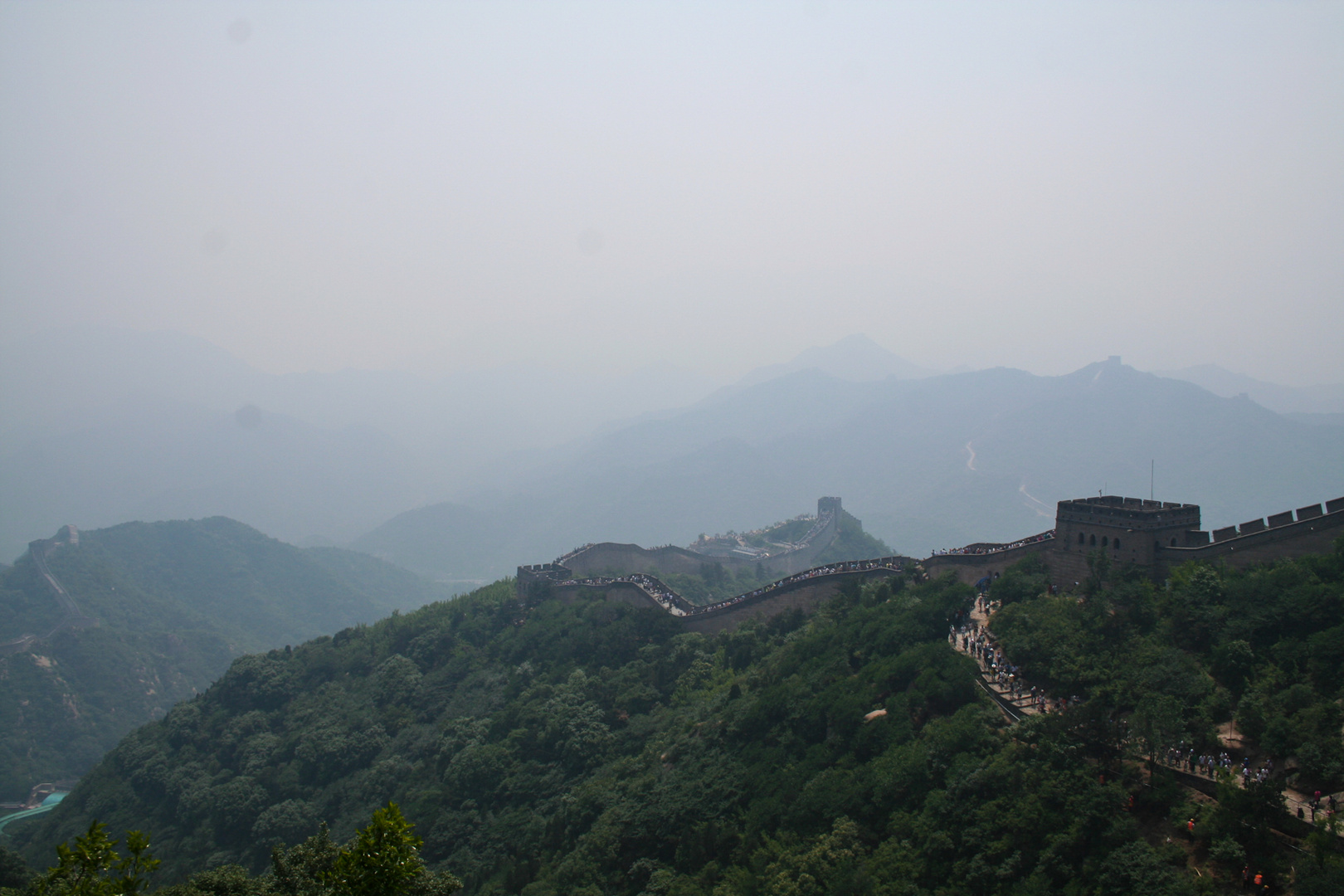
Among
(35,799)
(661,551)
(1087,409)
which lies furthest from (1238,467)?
(35,799)

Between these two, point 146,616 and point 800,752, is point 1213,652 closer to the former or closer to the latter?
point 800,752

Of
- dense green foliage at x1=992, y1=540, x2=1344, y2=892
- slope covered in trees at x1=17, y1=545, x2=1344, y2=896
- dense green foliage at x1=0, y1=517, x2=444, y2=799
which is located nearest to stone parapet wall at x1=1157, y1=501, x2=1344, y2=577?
dense green foliage at x1=992, y1=540, x2=1344, y2=892

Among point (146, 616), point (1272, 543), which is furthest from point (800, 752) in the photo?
point (146, 616)

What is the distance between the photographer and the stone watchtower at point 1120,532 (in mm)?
22500

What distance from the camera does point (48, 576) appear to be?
88250mm

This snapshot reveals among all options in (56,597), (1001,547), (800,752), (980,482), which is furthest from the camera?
(980,482)

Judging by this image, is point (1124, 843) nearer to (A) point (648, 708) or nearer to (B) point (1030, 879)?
(B) point (1030, 879)

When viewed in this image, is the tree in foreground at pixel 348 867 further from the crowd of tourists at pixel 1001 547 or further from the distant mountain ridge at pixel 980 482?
the distant mountain ridge at pixel 980 482

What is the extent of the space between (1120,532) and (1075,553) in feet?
4.78

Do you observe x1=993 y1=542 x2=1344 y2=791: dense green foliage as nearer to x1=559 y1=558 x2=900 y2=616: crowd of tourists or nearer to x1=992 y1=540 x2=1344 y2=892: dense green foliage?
x1=992 y1=540 x2=1344 y2=892: dense green foliage

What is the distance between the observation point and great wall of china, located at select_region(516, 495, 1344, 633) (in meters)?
20.9

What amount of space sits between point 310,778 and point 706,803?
21725mm

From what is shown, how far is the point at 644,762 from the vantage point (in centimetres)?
2673

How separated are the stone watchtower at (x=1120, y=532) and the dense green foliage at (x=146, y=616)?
225ft
